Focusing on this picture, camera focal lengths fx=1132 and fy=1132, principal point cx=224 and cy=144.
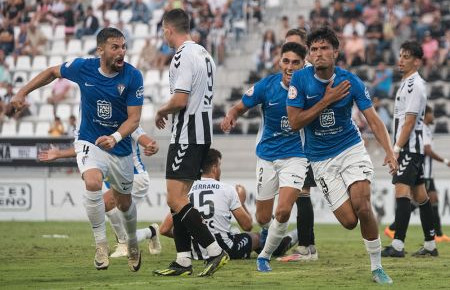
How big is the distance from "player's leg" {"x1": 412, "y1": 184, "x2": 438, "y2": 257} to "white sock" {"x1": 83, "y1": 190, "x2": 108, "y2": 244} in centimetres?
490

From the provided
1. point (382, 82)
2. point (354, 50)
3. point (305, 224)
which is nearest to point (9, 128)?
point (354, 50)

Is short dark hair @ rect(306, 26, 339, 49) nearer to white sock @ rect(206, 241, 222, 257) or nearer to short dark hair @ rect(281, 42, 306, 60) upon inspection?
short dark hair @ rect(281, 42, 306, 60)

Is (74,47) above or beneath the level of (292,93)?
above

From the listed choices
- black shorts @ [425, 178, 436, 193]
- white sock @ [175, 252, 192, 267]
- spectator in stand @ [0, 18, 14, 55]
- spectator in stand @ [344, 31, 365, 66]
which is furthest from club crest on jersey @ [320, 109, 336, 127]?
spectator in stand @ [0, 18, 14, 55]

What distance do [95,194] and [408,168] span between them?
16.2 feet

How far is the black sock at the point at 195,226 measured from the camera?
11734 millimetres

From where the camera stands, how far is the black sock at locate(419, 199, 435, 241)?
50.4ft

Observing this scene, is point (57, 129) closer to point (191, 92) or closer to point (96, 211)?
point (96, 211)

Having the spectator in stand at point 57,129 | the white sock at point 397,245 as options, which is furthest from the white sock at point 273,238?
the spectator in stand at point 57,129

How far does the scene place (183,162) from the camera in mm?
11852

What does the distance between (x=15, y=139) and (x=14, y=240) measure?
25.8ft

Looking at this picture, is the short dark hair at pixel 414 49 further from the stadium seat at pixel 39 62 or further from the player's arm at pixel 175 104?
the stadium seat at pixel 39 62

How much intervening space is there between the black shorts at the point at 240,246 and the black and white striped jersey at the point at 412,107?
2.52 metres

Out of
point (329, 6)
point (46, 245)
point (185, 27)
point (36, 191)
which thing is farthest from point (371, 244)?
point (329, 6)
